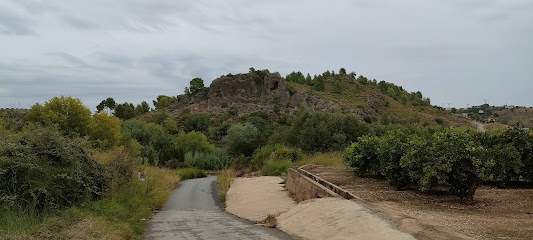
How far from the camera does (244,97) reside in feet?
443

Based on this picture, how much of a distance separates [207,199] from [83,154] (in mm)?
18653

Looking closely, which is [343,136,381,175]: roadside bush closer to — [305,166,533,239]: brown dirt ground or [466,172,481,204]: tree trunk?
[305,166,533,239]: brown dirt ground

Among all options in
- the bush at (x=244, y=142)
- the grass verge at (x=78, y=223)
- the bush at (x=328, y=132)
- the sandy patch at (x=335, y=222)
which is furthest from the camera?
the bush at (x=244, y=142)

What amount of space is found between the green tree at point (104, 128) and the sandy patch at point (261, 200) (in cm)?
3035

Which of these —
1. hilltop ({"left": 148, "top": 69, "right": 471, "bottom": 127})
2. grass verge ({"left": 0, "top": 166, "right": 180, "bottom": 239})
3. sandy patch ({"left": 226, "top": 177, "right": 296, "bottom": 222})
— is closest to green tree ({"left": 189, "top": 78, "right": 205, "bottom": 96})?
hilltop ({"left": 148, "top": 69, "right": 471, "bottom": 127})

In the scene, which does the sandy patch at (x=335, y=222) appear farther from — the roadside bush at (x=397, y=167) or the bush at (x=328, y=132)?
the bush at (x=328, y=132)

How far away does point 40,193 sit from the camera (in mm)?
10797

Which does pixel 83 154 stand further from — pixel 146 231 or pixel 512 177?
pixel 512 177

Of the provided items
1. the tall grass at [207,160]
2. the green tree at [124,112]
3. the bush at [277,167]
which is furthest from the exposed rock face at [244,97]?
the bush at [277,167]

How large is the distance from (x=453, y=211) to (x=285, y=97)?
118570 millimetres

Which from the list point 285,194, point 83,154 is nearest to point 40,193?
point 83,154

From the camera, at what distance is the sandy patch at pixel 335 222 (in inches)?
338

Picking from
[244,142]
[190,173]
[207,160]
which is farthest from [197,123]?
[190,173]

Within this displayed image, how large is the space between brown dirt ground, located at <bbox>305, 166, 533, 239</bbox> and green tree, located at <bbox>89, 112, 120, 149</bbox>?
44.0 meters
